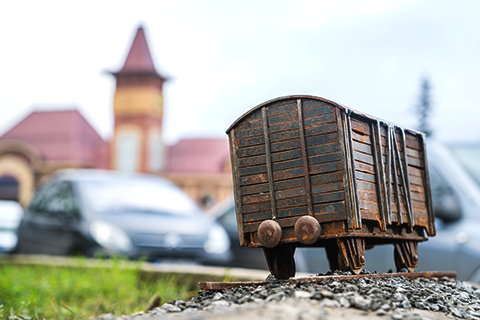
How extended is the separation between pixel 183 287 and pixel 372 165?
10.1 feet

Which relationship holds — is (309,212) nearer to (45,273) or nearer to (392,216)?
(392,216)

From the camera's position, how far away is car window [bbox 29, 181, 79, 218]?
7.75 m

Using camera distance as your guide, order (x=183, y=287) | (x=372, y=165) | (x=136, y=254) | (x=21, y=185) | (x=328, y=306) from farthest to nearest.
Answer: (x=21, y=185) < (x=136, y=254) < (x=183, y=287) < (x=372, y=165) < (x=328, y=306)

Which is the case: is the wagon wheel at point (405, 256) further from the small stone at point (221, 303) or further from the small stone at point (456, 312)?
the small stone at point (221, 303)

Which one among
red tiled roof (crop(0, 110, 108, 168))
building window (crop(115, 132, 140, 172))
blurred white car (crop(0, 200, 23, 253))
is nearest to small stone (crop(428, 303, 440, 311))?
blurred white car (crop(0, 200, 23, 253))

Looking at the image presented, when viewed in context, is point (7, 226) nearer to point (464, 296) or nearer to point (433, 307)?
point (464, 296)

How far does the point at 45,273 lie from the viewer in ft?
20.6

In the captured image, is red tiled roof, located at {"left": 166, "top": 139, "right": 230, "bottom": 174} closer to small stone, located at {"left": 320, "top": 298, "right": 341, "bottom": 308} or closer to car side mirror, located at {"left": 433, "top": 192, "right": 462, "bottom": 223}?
car side mirror, located at {"left": 433, "top": 192, "right": 462, "bottom": 223}

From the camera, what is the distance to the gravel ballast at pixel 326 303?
232cm

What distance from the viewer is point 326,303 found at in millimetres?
2523

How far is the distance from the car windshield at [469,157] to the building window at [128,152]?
3052 centimetres

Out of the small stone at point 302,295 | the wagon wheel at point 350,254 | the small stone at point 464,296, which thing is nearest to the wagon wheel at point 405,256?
the small stone at point 464,296

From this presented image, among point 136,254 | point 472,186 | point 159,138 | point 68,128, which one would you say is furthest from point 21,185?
point 472,186

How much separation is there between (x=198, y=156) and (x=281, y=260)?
3327 centimetres
